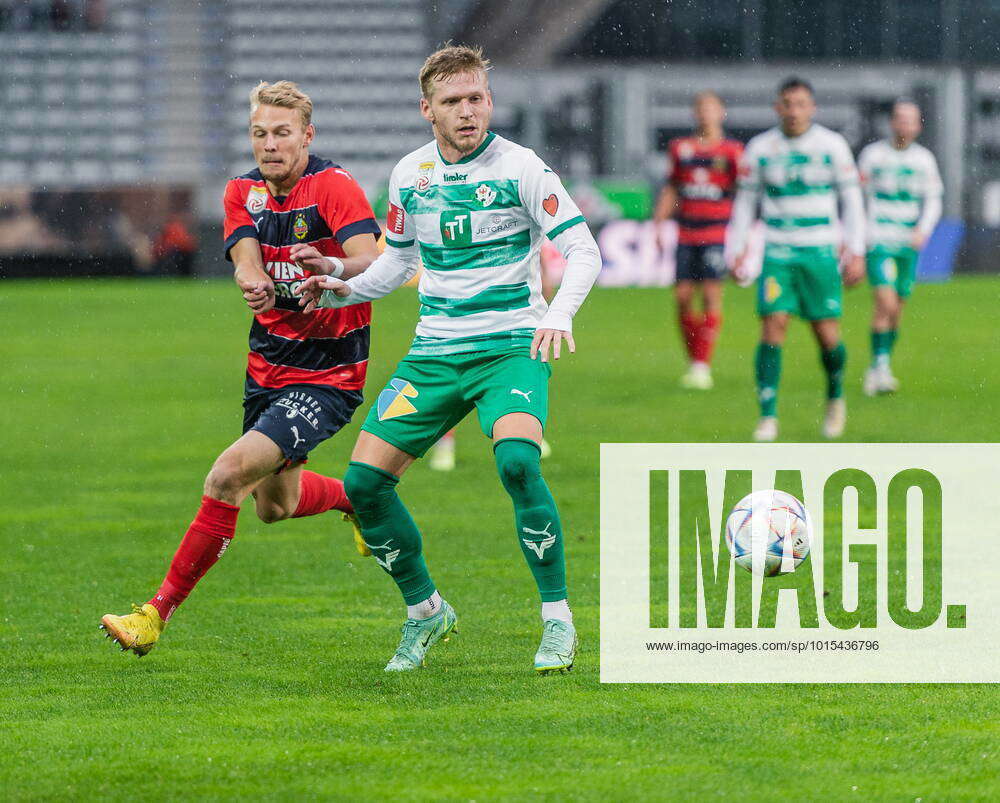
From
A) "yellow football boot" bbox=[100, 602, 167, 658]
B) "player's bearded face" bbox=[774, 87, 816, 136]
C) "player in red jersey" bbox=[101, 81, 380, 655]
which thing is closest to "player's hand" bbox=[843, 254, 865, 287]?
"player's bearded face" bbox=[774, 87, 816, 136]

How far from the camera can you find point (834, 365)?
1062 cm

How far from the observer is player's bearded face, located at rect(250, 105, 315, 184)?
5.71 meters

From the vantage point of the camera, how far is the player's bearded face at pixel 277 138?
18.7 feet

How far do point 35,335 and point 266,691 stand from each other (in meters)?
14.8

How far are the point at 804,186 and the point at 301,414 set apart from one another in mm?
5776

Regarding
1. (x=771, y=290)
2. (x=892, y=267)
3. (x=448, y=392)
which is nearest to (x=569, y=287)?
(x=448, y=392)

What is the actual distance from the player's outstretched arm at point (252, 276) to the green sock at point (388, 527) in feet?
2.31

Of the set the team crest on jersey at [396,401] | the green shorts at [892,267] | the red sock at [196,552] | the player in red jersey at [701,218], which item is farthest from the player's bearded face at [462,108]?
the green shorts at [892,267]

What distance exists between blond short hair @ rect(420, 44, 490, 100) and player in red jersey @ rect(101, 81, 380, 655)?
0.66m

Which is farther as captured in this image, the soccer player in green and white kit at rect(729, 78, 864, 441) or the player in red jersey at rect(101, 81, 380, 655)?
the soccer player in green and white kit at rect(729, 78, 864, 441)

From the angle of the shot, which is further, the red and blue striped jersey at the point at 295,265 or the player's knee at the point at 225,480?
the red and blue striped jersey at the point at 295,265

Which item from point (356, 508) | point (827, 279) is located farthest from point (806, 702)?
point (827, 279)

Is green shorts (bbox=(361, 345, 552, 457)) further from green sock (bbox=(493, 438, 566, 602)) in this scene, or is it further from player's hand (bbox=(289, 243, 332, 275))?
player's hand (bbox=(289, 243, 332, 275))

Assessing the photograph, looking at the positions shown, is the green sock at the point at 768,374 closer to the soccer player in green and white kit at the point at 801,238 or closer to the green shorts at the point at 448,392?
the soccer player in green and white kit at the point at 801,238
